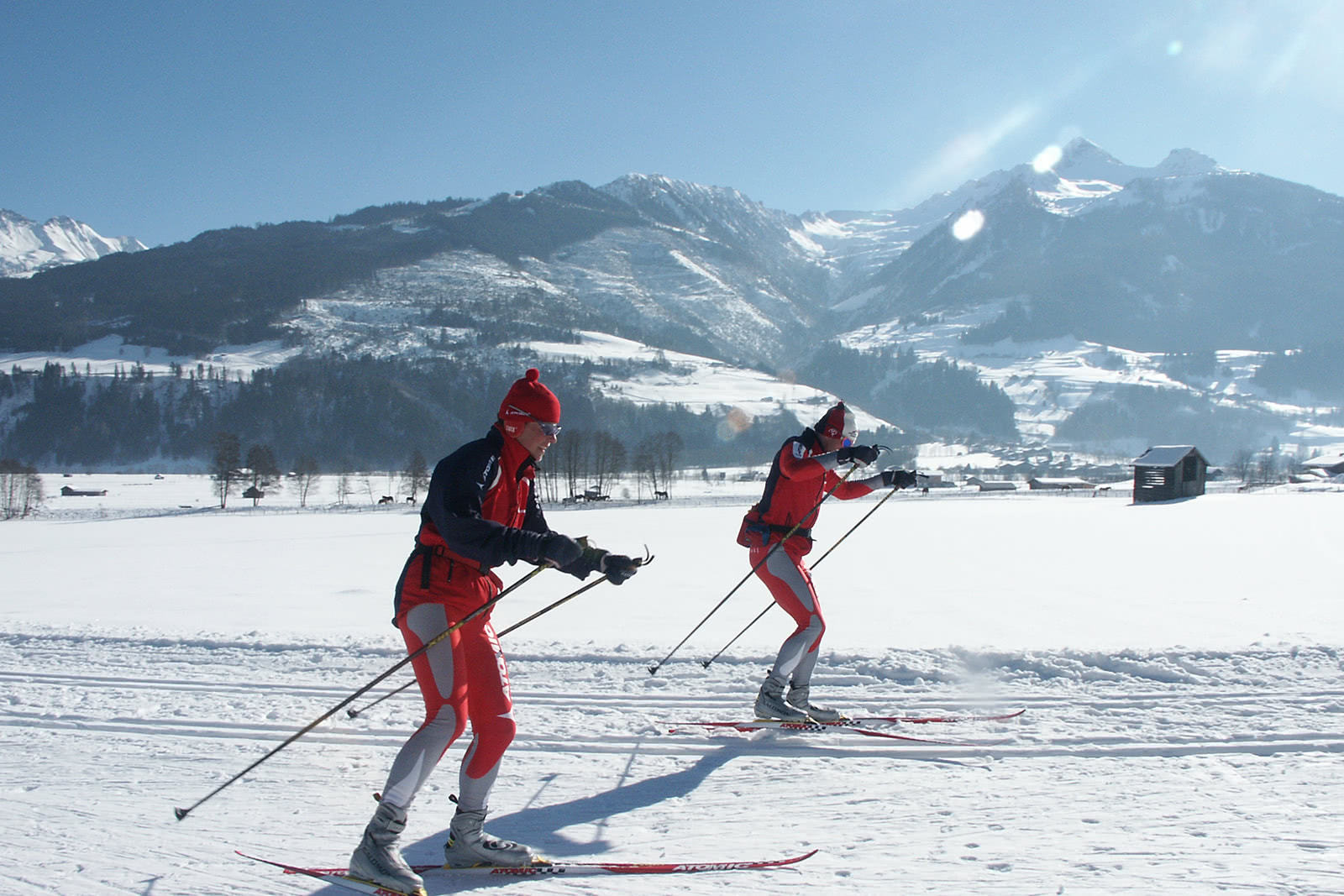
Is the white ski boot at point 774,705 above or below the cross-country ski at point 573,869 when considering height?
above

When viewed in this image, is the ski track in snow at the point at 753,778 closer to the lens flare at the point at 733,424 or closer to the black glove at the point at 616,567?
the black glove at the point at 616,567

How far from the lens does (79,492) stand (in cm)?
6888

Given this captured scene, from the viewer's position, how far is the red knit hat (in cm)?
343

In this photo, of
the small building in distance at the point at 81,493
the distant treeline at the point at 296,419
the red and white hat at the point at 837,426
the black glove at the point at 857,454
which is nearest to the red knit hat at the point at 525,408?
the black glove at the point at 857,454

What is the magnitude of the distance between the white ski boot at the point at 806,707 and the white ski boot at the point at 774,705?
50 mm

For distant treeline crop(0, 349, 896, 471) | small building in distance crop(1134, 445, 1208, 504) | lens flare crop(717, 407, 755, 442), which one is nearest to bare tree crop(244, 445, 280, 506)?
distant treeline crop(0, 349, 896, 471)

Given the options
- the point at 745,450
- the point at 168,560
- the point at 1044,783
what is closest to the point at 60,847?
the point at 1044,783

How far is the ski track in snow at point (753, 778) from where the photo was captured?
355 cm

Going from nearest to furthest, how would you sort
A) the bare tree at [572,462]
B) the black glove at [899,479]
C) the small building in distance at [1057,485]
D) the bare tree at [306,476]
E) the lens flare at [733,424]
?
the black glove at [899,479] → the small building in distance at [1057,485] → the bare tree at [306,476] → the bare tree at [572,462] → the lens flare at [733,424]

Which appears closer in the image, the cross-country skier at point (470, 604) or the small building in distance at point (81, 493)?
the cross-country skier at point (470, 604)

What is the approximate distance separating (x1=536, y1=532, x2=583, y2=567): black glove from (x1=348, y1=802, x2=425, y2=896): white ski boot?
1306 millimetres

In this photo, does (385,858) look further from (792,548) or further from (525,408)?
(792,548)

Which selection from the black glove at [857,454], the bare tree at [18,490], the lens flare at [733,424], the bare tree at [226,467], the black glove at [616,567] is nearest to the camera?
the black glove at [616,567]

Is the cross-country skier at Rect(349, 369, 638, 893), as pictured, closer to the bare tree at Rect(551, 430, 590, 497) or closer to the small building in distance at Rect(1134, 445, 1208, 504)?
the small building in distance at Rect(1134, 445, 1208, 504)
